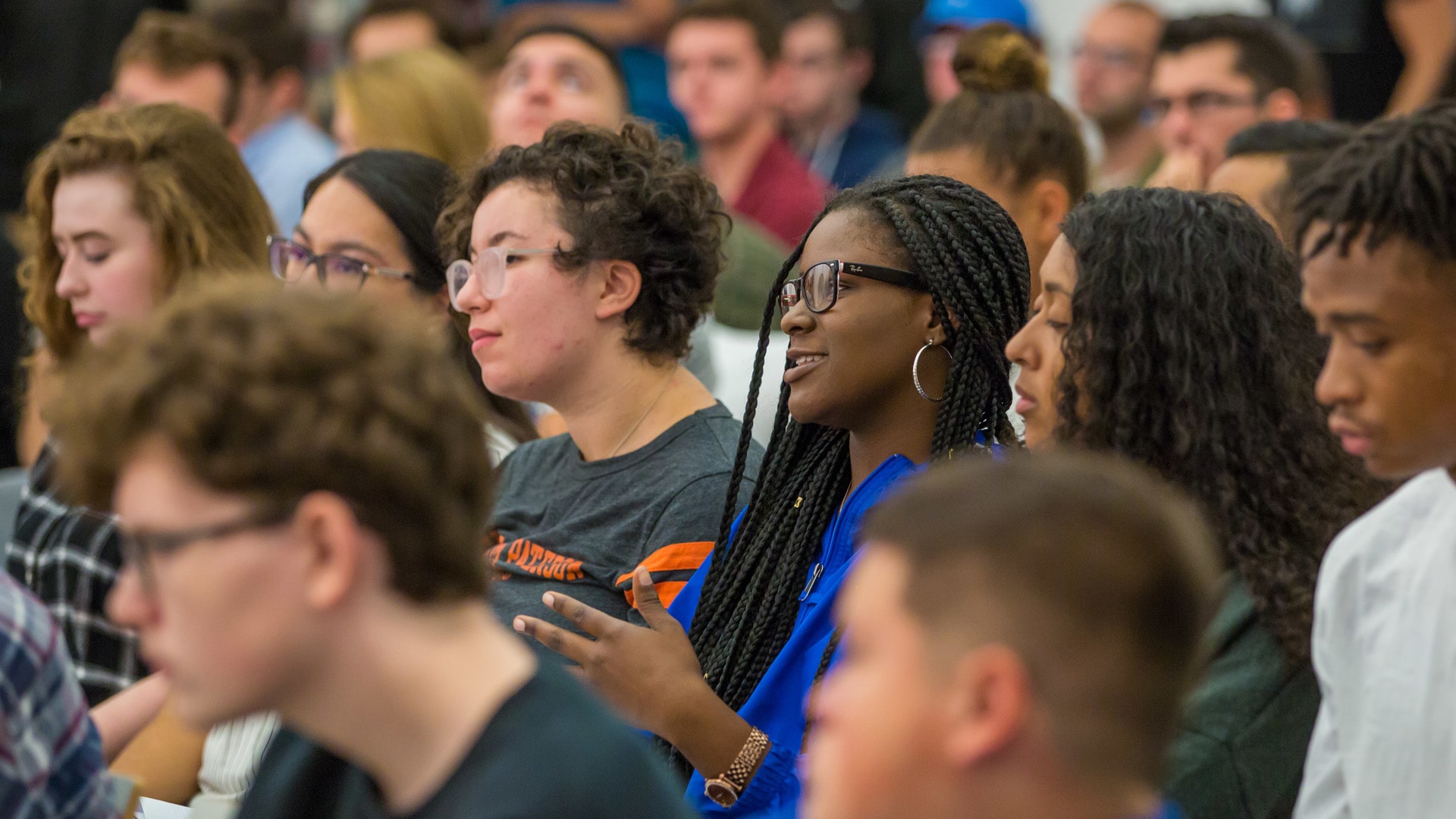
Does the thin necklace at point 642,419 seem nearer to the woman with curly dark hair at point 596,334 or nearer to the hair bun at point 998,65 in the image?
the woman with curly dark hair at point 596,334

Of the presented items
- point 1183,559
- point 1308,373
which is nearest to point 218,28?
point 1308,373

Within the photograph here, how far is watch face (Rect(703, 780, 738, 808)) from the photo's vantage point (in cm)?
200

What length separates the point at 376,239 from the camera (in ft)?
10.1

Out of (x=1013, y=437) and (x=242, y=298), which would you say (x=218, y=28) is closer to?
(x=1013, y=437)

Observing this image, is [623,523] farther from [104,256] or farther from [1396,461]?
[104,256]

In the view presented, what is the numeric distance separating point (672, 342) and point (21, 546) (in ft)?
4.68

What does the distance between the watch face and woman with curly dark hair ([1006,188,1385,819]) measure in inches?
21.6

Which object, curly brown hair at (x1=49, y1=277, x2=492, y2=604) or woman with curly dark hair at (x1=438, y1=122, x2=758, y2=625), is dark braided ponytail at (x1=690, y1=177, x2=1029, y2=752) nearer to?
woman with curly dark hair at (x1=438, y1=122, x2=758, y2=625)

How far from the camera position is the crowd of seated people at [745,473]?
1118mm

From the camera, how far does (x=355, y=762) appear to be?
4.31 ft

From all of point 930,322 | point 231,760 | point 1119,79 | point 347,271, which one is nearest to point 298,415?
point 930,322

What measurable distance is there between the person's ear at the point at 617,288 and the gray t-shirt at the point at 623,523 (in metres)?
0.22

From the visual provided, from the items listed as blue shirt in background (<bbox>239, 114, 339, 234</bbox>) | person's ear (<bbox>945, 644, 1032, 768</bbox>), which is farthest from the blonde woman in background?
person's ear (<bbox>945, 644, 1032, 768</bbox>)

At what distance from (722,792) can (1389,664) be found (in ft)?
2.73
